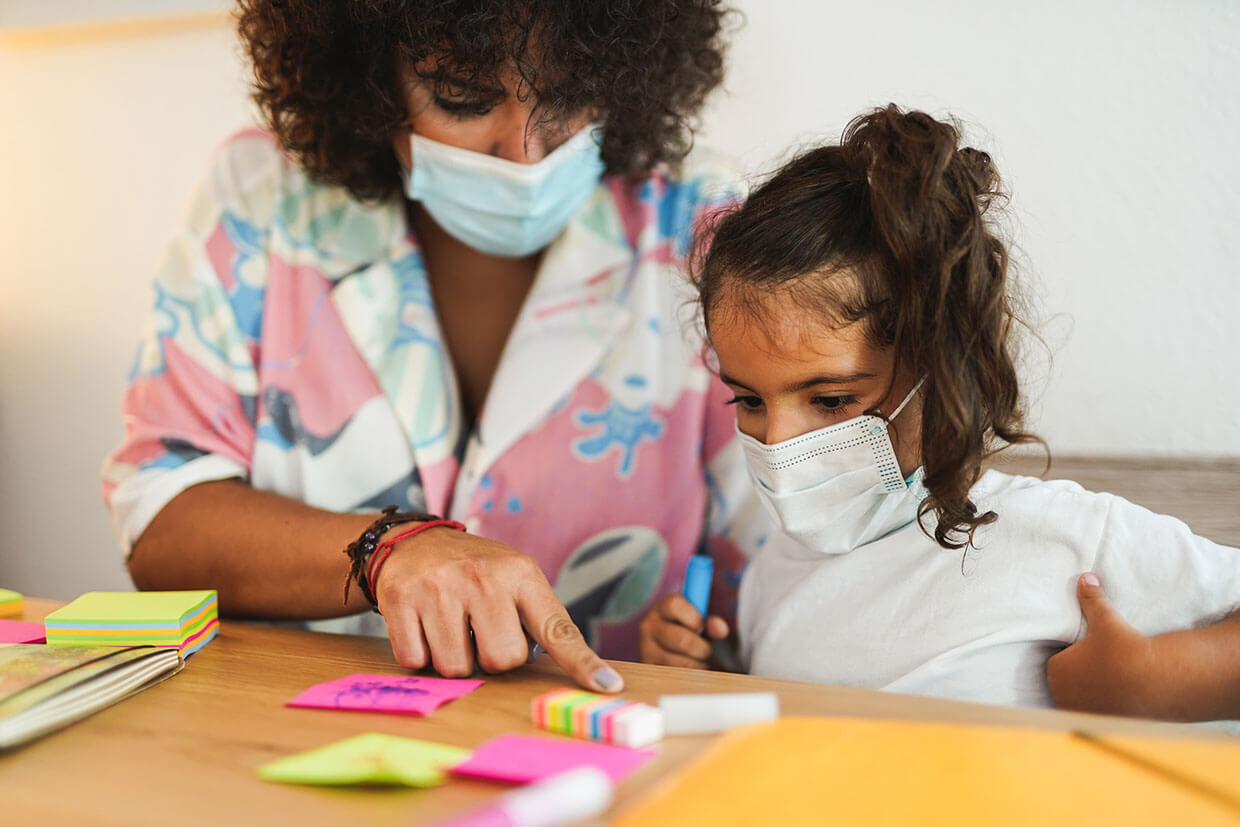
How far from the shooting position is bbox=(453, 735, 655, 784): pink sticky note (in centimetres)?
50

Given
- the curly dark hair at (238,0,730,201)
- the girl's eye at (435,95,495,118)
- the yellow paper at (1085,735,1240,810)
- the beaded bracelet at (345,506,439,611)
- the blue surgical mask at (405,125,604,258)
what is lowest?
the yellow paper at (1085,735,1240,810)

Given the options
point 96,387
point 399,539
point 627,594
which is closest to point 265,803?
point 399,539

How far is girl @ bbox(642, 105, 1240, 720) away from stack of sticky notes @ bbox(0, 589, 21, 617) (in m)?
0.71

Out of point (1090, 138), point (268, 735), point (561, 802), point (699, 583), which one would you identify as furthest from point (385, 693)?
point (1090, 138)

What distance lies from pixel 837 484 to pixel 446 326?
62 centimetres

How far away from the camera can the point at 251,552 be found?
0.96 meters

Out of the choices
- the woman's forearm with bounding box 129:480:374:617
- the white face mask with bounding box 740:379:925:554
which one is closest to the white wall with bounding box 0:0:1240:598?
the white face mask with bounding box 740:379:925:554

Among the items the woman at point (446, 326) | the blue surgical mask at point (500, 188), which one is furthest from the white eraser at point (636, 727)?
the blue surgical mask at point (500, 188)

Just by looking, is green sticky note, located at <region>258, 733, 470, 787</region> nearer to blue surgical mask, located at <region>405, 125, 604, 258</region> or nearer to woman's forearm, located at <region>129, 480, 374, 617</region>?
woman's forearm, located at <region>129, 480, 374, 617</region>

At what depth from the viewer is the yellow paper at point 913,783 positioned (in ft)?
1.44

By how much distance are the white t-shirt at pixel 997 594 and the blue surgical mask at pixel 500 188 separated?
50cm

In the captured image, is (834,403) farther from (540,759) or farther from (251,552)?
(251,552)

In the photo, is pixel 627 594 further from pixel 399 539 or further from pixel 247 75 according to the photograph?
pixel 247 75

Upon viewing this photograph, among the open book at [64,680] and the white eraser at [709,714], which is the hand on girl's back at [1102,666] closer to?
the white eraser at [709,714]
